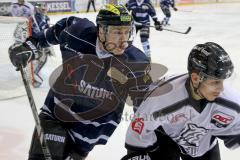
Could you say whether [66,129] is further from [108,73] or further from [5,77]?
[5,77]

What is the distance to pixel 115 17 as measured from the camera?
1878 millimetres

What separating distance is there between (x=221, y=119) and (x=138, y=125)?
0.36 m

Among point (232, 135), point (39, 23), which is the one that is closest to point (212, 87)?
point (232, 135)

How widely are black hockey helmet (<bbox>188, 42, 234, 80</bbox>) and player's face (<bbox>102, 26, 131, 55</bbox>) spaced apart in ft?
1.03

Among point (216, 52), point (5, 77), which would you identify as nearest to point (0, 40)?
point (5, 77)

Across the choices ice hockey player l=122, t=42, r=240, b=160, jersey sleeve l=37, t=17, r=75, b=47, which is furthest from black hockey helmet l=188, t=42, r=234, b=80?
jersey sleeve l=37, t=17, r=75, b=47

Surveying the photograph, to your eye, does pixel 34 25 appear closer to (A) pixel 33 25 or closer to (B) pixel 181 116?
(A) pixel 33 25

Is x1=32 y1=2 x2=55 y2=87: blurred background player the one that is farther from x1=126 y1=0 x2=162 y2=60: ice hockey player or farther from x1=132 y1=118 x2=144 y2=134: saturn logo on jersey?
x1=132 y1=118 x2=144 y2=134: saturn logo on jersey

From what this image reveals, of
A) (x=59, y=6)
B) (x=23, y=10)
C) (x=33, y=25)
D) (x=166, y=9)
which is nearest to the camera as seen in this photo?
(x=33, y=25)

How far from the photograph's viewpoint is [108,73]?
196cm

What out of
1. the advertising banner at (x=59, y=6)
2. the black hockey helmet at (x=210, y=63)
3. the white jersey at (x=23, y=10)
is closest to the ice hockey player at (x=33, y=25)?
the white jersey at (x=23, y=10)

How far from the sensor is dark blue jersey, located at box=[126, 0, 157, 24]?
625cm

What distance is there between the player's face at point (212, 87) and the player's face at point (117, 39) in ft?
1.33

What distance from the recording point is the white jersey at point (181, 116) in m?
1.72
